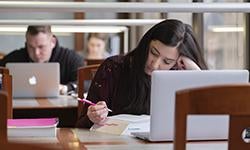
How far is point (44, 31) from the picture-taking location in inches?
155

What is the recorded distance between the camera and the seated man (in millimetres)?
3941

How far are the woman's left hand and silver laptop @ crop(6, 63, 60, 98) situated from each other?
3.92 feet

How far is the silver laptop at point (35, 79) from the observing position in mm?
3252

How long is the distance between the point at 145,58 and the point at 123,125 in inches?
17.0

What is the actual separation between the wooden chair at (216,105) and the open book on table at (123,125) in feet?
2.30

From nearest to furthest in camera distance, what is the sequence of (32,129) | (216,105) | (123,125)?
1. (216,105)
2. (32,129)
3. (123,125)

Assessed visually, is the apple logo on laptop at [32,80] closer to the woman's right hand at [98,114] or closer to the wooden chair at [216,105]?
the woman's right hand at [98,114]

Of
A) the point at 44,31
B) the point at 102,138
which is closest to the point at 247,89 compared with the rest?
the point at 102,138

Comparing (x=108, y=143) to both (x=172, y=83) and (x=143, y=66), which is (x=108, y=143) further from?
(x=143, y=66)

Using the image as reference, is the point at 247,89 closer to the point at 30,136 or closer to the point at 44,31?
the point at 30,136

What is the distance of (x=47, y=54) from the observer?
13.1 ft

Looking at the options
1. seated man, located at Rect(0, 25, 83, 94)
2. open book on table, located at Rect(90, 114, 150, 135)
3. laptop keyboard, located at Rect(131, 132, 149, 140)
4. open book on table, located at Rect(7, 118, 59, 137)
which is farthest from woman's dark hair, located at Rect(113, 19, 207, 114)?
seated man, located at Rect(0, 25, 83, 94)

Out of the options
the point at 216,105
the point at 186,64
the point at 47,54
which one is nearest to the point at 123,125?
the point at 186,64

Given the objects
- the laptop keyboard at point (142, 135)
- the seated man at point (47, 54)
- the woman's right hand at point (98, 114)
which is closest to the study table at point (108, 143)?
the laptop keyboard at point (142, 135)
